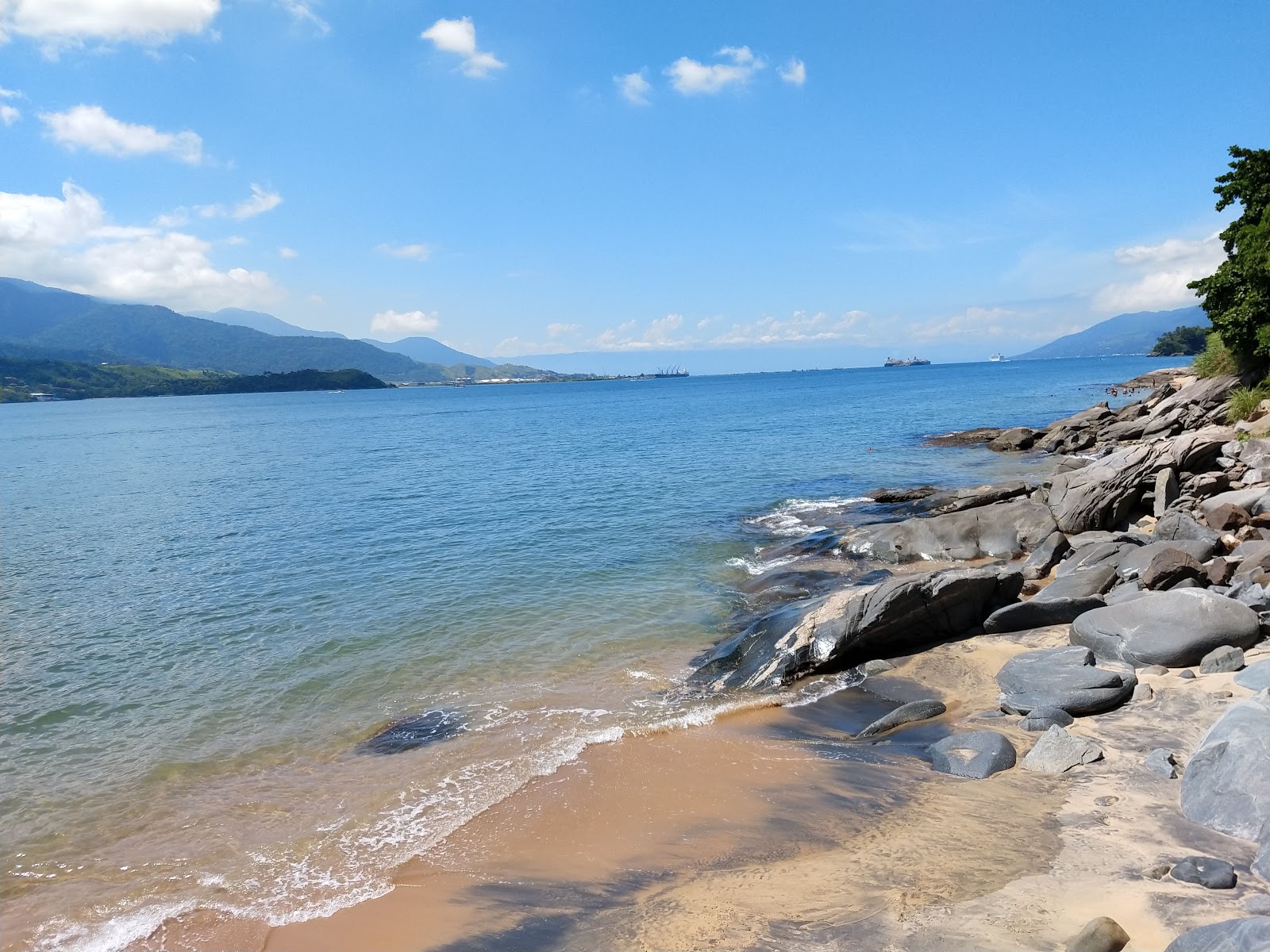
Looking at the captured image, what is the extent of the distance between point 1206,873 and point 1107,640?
700 centimetres

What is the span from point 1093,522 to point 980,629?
9774 mm

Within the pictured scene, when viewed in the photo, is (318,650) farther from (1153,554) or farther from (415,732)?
(1153,554)

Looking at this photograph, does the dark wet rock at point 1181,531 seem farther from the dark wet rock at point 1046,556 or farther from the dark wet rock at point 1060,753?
the dark wet rock at point 1060,753

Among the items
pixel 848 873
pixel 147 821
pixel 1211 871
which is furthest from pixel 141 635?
pixel 1211 871

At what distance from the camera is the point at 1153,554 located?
56.8 feet

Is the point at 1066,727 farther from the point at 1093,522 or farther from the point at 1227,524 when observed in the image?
the point at 1093,522

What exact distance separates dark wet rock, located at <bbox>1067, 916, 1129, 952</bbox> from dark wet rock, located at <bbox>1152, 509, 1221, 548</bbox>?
A: 47.7ft

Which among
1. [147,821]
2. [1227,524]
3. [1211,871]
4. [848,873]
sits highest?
[1227,524]

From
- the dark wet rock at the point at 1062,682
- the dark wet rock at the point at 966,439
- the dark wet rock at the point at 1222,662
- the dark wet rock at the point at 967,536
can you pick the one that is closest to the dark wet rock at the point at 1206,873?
the dark wet rock at the point at 1062,682

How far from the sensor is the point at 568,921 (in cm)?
845

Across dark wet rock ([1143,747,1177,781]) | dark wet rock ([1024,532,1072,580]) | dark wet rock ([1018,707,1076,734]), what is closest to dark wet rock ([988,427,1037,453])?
dark wet rock ([1024,532,1072,580])

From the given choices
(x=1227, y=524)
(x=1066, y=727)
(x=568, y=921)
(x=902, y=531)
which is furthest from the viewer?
(x=902, y=531)

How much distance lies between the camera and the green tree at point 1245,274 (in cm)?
3609

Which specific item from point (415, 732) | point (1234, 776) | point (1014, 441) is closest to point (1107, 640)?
point (1234, 776)
